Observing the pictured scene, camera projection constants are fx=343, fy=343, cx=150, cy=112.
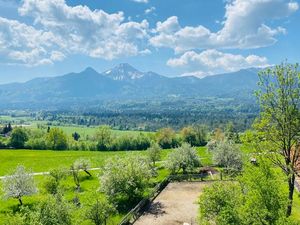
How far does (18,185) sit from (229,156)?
3945cm

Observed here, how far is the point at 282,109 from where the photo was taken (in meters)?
34.6

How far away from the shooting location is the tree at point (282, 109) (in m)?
34.0

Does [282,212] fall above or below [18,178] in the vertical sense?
above

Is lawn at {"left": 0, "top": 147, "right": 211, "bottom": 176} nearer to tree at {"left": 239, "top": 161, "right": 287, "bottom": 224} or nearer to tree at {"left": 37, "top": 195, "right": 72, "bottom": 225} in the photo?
tree at {"left": 37, "top": 195, "right": 72, "bottom": 225}

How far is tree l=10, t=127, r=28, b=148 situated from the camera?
12962 cm

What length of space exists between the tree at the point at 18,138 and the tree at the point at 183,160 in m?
79.2

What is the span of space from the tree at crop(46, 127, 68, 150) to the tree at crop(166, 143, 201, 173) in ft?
219

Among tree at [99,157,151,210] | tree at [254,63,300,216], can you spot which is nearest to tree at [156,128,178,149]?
tree at [99,157,151,210]

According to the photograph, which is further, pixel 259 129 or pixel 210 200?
pixel 259 129

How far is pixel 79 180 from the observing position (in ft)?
229

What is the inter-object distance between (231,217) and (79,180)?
4862 centimetres

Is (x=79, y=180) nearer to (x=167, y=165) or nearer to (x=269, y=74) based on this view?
(x=167, y=165)

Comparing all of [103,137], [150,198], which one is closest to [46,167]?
[150,198]

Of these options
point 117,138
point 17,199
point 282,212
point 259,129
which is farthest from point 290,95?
point 117,138
